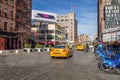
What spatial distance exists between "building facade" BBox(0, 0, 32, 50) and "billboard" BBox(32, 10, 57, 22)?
31378mm

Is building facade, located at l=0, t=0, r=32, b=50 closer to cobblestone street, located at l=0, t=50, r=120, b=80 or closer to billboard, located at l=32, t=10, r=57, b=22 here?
billboard, located at l=32, t=10, r=57, b=22

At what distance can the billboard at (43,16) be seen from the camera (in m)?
93.5

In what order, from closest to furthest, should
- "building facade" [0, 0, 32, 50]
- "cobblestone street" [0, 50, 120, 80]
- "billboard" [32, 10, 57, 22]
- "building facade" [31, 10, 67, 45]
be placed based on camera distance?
"cobblestone street" [0, 50, 120, 80]
"building facade" [0, 0, 32, 50]
"billboard" [32, 10, 57, 22]
"building facade" [31, 10, 67, 45]

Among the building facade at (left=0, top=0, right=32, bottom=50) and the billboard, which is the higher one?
the billboard

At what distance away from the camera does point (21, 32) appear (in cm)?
5281

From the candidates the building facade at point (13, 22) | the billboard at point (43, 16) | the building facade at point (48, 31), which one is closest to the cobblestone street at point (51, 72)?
the building facade at point (13, 22)

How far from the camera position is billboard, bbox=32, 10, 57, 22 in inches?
3681

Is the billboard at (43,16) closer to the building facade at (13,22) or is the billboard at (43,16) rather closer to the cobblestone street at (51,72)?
the building facade at (13,22)

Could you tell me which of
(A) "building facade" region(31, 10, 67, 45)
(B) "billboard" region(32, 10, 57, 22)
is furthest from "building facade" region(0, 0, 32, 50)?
(A) "building facade" region(31, 10, 67, 45)

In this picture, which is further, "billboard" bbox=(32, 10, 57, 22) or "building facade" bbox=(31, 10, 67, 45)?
"building facade" bbox=(31, 10, 67, 45)

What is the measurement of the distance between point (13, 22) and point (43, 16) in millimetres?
46641

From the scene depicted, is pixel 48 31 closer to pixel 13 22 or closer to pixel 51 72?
pixel 13 22

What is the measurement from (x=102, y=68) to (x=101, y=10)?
135428mm

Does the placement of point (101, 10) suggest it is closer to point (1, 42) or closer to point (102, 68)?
point (1, 42)
